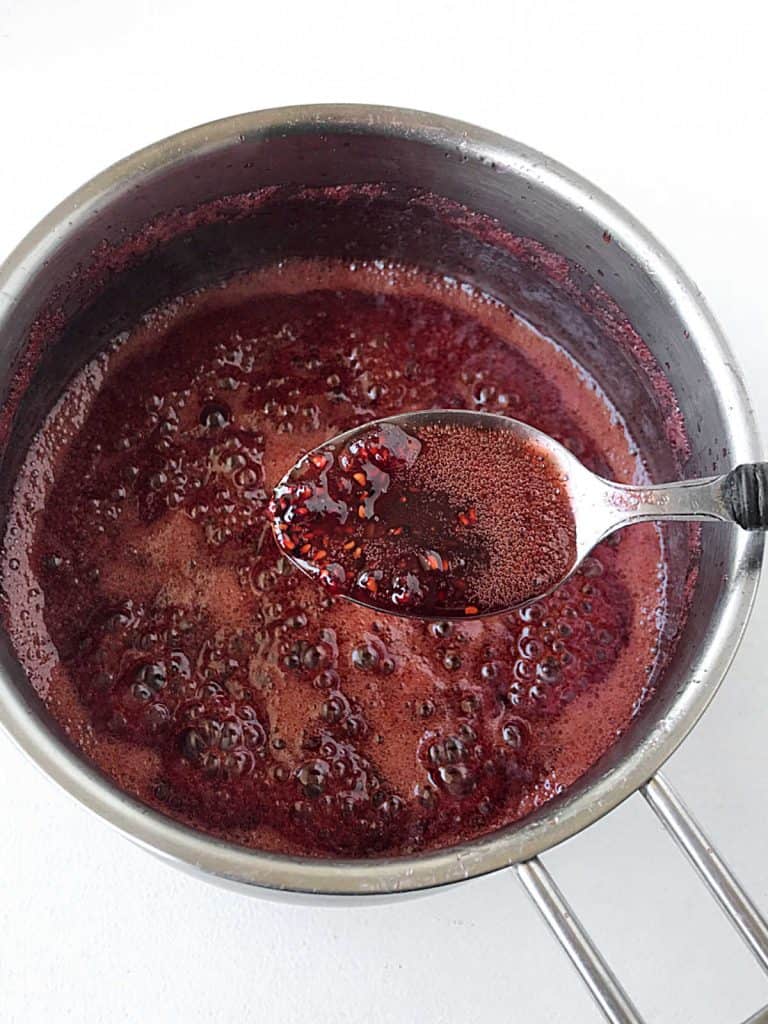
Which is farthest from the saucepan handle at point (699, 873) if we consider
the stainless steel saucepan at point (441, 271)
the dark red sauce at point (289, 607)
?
the dark red sauce at point (289, 607)

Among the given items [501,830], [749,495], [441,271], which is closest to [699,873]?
[501,830]

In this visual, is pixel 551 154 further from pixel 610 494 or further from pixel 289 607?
pixel 289 607

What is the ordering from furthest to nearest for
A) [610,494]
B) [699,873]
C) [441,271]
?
1. [441,271]
2. [610,494]
3. [699,873]

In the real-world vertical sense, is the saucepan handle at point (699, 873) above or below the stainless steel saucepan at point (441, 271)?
below

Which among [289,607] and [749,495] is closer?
[749,495]

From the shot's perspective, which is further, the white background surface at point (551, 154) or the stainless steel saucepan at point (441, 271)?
the white background surface at point (551, 154)

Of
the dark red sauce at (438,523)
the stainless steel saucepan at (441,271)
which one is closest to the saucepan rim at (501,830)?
the stainless steel saucepan at (441,271)

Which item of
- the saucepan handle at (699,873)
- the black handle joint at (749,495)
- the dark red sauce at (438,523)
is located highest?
the dark red sauce at (438,523)

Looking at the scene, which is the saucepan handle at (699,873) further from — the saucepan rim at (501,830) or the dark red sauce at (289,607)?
the dark red sauce at (289,607)
